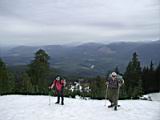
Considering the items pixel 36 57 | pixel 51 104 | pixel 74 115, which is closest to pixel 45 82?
pixel 36 57

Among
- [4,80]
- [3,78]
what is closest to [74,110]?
[3,78]

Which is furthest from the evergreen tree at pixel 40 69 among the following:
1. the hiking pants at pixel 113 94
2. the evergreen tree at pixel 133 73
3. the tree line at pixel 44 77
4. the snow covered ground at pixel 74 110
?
the hiking pants at pixel 113 94

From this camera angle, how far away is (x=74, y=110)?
53.1 ft

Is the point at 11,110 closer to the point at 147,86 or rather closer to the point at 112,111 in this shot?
the point at 112,111

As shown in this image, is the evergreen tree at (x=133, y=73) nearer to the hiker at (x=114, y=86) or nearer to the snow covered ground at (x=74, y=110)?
the snow covered ground at (x=74, y=110)

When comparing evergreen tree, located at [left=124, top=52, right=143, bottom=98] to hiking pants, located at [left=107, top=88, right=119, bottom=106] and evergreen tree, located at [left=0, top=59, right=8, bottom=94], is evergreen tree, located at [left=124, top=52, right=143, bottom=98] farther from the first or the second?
hiking pants, located at [left=107, top=88, right=119, bottom=106]

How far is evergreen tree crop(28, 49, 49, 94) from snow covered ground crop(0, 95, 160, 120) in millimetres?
29144

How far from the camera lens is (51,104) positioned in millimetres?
17828

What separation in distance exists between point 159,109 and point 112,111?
113 inches

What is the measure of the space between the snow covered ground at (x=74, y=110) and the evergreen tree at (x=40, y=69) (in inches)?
1147

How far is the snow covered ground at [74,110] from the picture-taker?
14.6m

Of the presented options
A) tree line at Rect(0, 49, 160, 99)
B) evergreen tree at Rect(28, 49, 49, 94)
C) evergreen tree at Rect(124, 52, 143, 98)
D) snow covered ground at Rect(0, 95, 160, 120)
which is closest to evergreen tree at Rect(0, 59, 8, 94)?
tree line at Rect(0, 49, 160, 99)

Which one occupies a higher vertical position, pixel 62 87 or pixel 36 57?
pixel 36 57

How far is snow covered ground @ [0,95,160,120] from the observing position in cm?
1459
